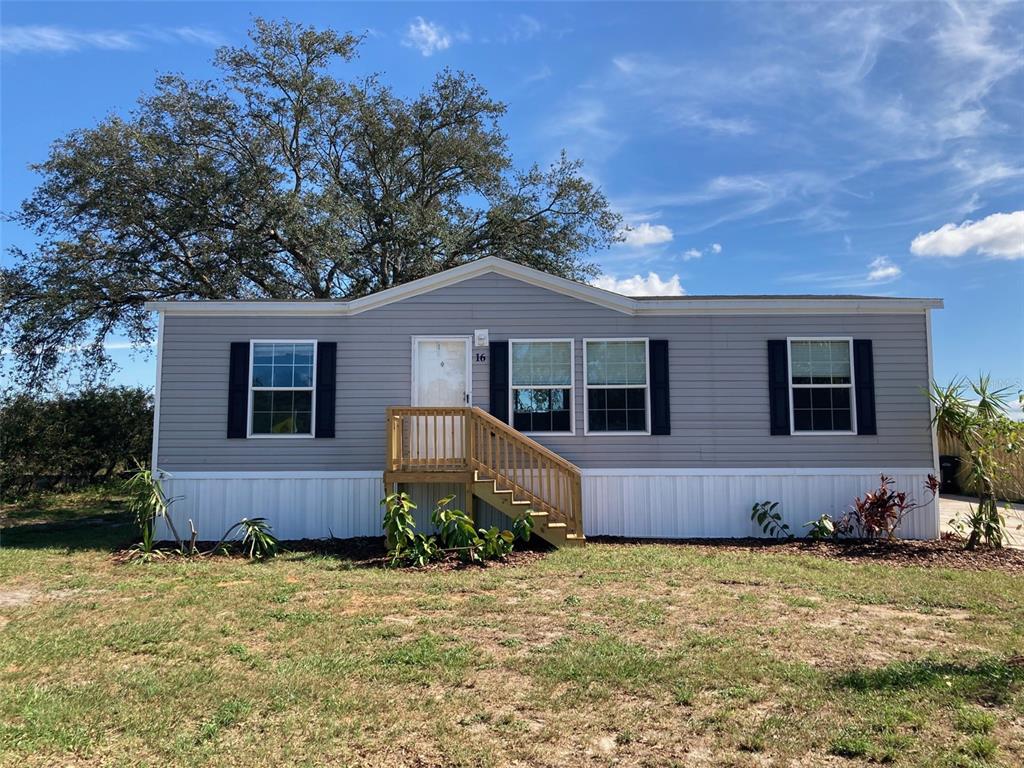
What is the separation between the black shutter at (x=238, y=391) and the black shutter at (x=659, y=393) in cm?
595

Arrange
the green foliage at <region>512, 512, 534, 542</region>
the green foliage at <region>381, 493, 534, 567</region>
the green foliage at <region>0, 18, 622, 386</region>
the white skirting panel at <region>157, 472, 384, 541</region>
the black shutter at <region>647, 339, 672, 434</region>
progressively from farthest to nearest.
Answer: the green foliage at <region>0, 18, 622, 386</region> < the black shutter at <region>647, 339, 672, 434</region> < the white skirting panel at <region>157, 472, 384, 541</region> < the green foliage at <region>512, 512, 534, 542</region> < the green foliage at <region>381, 493, 534, 567</region>

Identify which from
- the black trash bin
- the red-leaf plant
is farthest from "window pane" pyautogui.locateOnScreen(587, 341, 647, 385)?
the black trash bin

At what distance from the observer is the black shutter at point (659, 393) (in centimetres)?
932

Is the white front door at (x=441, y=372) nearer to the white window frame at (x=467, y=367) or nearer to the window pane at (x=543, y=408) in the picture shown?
the white window frame at (x=467, y=367)

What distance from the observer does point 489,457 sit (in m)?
8.48

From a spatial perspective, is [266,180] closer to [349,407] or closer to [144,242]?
[144,242]

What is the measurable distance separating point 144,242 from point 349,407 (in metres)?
7.68

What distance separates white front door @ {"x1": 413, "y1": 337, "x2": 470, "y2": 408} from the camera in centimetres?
936

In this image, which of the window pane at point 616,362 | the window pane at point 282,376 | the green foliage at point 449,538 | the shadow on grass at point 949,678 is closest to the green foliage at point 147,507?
the window pane at point 282,376

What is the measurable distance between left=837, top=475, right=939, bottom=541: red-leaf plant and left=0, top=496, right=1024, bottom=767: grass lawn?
66.9 inches

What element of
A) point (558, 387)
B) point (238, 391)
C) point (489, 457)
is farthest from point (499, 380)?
point (238, 391)

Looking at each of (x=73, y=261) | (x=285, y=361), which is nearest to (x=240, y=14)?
(x=73, y=261)

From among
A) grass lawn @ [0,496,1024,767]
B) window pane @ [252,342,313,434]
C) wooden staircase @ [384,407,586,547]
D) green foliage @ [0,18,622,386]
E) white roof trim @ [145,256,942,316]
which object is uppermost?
green foliage @ [0,18,622,386]

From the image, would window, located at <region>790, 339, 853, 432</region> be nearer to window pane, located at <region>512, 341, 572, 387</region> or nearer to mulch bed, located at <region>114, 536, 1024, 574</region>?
mulch bed, located at <region>114, 536, 1024, 574</region>
